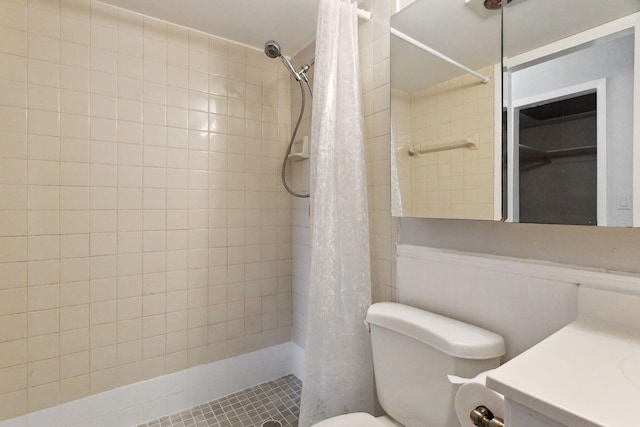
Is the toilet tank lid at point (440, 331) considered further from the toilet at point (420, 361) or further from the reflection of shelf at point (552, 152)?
the reflection of shelf at point (552, 152)

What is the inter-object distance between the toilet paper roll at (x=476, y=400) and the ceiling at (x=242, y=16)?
1.62 metres

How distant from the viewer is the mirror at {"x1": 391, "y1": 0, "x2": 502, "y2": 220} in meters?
0.94

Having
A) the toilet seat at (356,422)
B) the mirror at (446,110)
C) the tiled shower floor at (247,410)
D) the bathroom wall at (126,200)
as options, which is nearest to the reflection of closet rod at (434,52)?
the mirror at (446,110)

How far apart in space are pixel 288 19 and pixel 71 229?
1457 millimetres

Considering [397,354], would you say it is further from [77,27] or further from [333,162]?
[77,27]

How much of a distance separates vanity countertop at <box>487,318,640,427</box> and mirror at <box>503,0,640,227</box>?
27cm

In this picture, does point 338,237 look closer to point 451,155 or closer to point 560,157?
point 451,155

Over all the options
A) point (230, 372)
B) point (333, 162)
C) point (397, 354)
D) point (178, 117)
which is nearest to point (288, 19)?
point (178, 117)

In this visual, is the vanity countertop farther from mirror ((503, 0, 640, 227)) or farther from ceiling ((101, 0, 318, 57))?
ceiling ((101, 0, 318, 57))

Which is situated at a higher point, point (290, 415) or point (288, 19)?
point (288, 19)

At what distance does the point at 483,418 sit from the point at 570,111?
74 cm

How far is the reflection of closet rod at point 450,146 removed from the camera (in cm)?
97

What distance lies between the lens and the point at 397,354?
3.30ft

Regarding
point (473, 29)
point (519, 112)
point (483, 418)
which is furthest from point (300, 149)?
point (483, 418)
